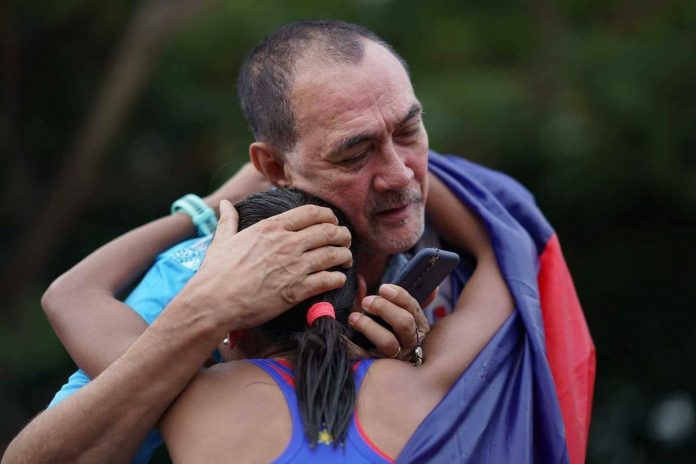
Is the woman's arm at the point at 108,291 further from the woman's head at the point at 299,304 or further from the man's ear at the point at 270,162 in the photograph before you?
the woman's head at the point at 299,304

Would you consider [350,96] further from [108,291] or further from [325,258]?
[108,291]

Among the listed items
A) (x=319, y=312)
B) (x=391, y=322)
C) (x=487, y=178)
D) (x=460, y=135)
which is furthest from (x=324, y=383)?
(x=460, y=135)

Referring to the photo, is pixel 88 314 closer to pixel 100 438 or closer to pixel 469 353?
pixel 100 438

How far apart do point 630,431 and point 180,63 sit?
3.23m

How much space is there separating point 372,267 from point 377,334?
58cm

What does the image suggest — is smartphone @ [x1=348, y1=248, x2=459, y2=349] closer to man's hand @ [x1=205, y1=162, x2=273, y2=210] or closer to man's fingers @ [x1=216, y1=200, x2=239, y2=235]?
man's fingers @ [x1=216, y1=200, x2=239, y2=235]

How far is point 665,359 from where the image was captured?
5.48 metres

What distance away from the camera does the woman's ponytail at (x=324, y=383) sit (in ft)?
6.09

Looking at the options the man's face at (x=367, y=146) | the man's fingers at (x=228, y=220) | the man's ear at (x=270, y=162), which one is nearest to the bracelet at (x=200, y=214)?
the man's ear at (x=270, y=162)

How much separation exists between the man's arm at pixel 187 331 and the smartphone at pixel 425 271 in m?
0.23

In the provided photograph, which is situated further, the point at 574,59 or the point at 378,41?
the point at 574,59

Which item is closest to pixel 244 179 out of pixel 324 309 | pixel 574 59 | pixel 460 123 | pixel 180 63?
pixel 324 309

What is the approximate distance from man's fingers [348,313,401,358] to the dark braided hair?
0.04 m

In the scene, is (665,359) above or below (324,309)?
below
